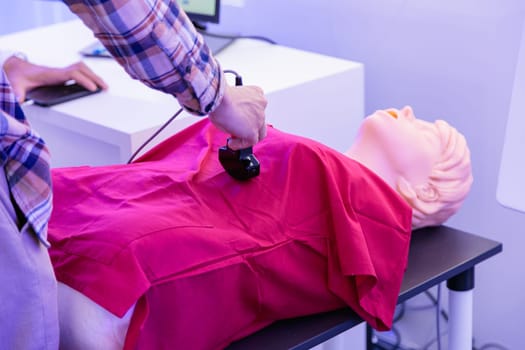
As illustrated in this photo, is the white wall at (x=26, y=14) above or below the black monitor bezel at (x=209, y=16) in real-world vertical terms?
below

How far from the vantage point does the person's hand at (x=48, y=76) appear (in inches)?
69.7

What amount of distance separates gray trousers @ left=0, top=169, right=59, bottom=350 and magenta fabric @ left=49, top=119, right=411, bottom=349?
0.09 meters

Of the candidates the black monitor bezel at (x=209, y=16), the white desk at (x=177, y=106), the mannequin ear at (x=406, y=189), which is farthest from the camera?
the black monitor bezel at (x=209, y=16)

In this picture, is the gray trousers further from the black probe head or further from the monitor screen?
the monitor screen

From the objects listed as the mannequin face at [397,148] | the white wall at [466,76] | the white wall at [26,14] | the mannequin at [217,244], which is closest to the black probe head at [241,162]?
the mannequin at [217,244]

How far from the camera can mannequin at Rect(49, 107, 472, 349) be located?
98 cm

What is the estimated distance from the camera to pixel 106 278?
966mm

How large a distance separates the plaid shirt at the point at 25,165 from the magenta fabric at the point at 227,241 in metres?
0.15

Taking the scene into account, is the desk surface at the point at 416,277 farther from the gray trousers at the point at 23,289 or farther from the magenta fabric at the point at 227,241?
the gray trousers at the point at 23,289

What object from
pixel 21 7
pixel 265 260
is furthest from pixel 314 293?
pixel 21 7

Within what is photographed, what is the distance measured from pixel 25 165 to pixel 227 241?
31cm

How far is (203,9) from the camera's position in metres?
2.07

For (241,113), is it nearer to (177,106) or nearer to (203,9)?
(177,106)

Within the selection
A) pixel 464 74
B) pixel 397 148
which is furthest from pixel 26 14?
pixel 397 148
